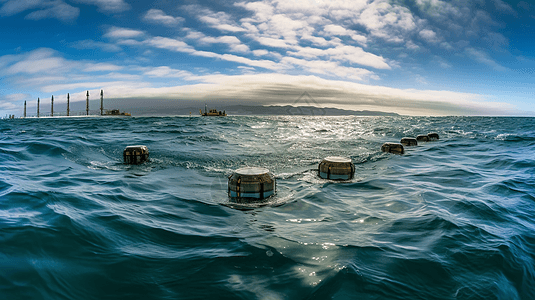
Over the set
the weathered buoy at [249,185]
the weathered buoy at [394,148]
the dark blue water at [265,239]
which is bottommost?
the dark blue water at [265,239]

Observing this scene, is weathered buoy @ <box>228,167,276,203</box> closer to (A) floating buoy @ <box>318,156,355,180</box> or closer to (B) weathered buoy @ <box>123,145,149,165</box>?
(A) floating buoy @ <box>318,156,355,180</box>

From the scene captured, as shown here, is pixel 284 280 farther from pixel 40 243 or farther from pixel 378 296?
pixel 40 243

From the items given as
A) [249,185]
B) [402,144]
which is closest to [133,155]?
[249,185]

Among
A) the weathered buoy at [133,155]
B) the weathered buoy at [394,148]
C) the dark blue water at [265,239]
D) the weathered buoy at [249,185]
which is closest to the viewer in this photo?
the dark blue water at [265,239]

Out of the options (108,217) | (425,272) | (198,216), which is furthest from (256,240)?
(108,217)

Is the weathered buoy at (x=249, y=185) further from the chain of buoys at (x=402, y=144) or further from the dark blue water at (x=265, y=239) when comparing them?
the chain of buoys at (x=402, y=144)

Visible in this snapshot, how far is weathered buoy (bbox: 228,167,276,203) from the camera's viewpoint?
26.6 feet

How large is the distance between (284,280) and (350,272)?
3.41ft

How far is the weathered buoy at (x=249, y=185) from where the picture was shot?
8.11 m

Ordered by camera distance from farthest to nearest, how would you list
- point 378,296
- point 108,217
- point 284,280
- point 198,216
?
point 198,216 < point 108,217 < point 284,280 < point 378,296

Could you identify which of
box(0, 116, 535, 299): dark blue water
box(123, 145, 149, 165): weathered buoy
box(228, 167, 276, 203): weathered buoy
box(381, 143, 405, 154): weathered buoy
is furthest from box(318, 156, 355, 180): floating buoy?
box(123, 145, 149, 165): weathered buoy

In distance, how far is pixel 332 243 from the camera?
215 inches

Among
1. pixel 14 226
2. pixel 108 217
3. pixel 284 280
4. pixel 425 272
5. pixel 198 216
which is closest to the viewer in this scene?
pixel 284 280

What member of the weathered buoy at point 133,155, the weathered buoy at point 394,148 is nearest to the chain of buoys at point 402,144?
the weathered buoy at point 394,148
